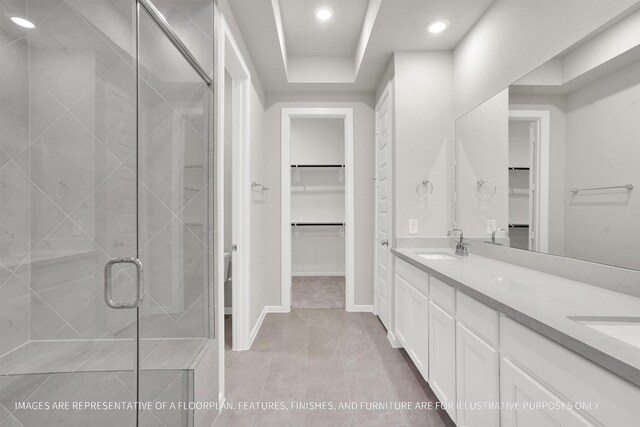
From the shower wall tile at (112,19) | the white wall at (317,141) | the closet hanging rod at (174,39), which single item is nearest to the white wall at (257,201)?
the closet hanging rod at (174,39)

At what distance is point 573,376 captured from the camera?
778 millimetres

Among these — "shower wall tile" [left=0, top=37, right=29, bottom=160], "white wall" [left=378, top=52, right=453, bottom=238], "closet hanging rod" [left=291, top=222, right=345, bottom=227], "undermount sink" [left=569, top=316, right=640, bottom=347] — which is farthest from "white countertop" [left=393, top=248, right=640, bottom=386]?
"closet hanging rod" [left=291, top=222, right=345, bottom=227]

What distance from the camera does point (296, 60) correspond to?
3.04 meters

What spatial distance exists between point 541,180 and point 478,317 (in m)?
0.91

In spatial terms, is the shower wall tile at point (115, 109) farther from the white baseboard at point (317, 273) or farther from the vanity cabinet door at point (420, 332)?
the white baseboard at point (317, 273)

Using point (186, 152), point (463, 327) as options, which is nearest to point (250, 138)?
point (186, 152)

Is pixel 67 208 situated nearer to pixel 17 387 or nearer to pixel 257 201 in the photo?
pixel 17 387

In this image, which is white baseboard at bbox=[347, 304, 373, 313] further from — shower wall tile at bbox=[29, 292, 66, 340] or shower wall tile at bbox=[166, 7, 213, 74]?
shower wall tile at bbox=[166, 7, 213, 74]

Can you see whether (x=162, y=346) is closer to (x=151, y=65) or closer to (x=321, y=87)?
(x=151, y=65)

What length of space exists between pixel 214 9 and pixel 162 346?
1896 millimetres

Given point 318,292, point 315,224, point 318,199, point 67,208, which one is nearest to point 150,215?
point 67,208

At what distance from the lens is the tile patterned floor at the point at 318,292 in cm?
359

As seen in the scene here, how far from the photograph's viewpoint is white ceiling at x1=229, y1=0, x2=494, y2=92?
6.59 feet

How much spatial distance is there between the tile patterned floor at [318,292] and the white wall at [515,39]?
8.43ft
